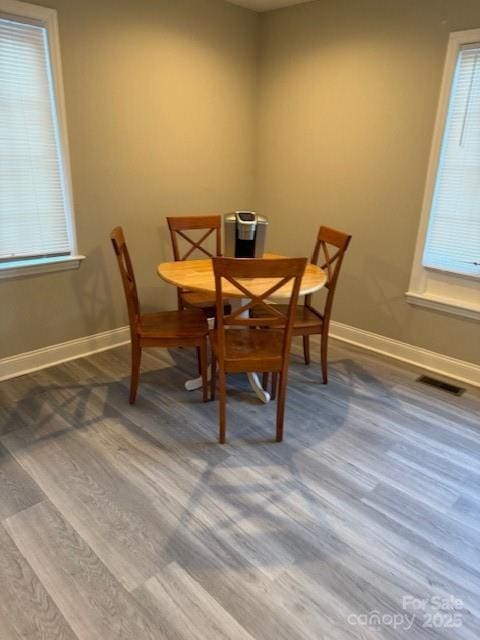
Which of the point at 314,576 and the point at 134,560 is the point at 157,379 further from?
the point at 314,576

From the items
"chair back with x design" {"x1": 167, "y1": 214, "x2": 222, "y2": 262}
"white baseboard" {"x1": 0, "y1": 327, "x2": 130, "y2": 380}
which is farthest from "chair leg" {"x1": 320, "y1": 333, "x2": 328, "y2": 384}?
"white baseboard" {"x1": 0, "y1": 327, "x2": 130, "y2": 380}

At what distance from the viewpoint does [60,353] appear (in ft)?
10.1

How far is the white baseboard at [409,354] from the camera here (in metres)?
2.94

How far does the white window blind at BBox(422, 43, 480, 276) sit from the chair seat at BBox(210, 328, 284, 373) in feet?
4.35

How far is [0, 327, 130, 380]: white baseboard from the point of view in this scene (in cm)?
286

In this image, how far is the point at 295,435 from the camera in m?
2.34

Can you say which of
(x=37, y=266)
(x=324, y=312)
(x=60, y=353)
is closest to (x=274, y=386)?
(x=324, y=312)

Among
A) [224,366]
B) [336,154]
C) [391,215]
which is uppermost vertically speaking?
[336,154]

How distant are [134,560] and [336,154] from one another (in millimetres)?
2930

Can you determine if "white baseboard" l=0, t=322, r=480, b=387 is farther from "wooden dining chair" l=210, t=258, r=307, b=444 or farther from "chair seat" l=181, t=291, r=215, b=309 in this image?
"wooden dining chair" l=210, t=258, r=307, b=444

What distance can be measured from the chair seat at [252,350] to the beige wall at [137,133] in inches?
46.9

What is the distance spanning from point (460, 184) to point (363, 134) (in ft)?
2.53

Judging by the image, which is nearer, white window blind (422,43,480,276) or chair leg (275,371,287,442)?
chair leg (275,371,287,442)

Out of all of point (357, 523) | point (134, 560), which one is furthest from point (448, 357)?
point (134, 560)
